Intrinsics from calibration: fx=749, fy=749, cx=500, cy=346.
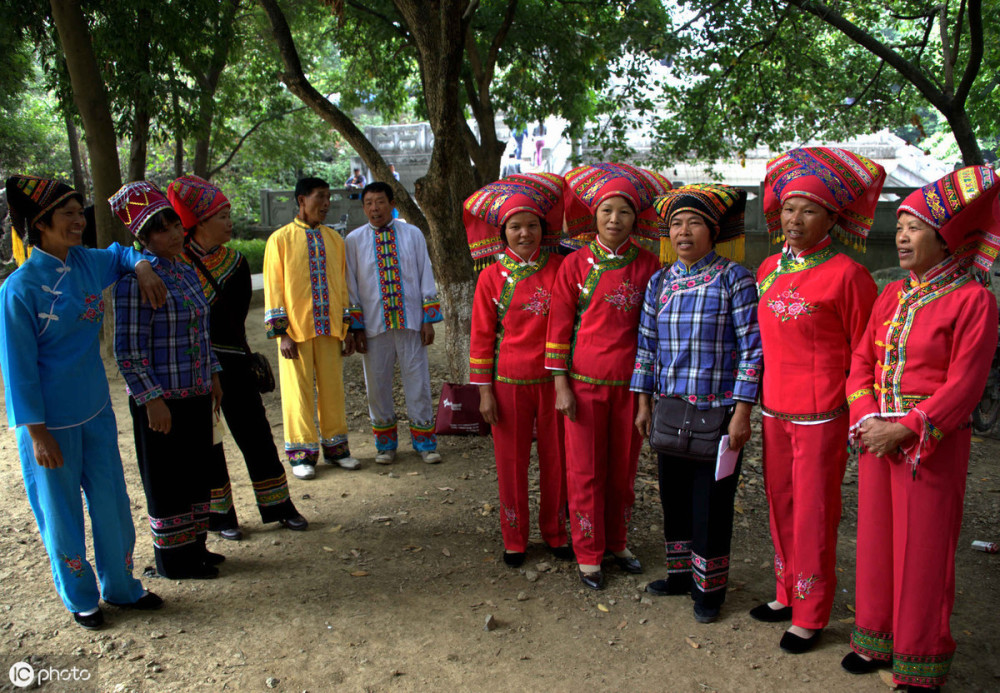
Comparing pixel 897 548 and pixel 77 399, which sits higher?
pixel 77 399

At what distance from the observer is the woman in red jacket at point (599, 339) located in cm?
357

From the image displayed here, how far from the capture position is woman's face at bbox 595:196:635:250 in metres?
3.48

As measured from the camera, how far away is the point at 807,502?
3.06 metres

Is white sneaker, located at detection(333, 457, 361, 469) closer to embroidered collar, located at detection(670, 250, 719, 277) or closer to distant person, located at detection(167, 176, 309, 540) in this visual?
distant person, located at detection(167, 176, 309, 540)

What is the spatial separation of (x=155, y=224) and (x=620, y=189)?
85.8 inches

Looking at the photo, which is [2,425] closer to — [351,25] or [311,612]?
[311,612]

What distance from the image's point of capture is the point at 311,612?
3514mm

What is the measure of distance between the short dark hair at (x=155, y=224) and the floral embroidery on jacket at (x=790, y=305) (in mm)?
2764

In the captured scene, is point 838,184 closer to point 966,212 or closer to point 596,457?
point 966,212

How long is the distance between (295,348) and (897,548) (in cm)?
396

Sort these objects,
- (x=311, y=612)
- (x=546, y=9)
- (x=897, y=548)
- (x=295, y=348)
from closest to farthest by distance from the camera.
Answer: (x=897, y=548)
(x=311, y=612)
(x=295, y=348)
(x=546, y=9)

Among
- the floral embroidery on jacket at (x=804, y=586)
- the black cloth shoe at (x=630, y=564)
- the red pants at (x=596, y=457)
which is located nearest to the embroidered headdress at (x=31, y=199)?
the red pants at (x=596, y=457)

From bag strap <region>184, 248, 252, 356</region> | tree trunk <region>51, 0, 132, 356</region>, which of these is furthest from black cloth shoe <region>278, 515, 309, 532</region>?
tree trunk <region>51, 0, 132, 356</region>

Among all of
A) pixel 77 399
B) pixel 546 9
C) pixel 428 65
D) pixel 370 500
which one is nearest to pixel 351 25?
pixel 546 9
